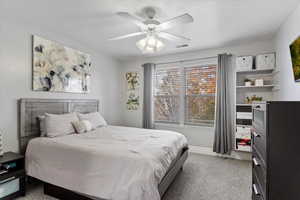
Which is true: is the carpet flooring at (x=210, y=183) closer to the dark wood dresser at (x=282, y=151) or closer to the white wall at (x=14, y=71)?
the white wall at (x=14, y=71)

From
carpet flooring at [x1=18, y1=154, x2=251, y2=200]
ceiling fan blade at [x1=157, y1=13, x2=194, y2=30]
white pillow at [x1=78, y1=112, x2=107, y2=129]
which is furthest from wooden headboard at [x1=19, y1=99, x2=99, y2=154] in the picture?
ceiling fan blade at [x1=157, y1=13, x2=194, y2=30]

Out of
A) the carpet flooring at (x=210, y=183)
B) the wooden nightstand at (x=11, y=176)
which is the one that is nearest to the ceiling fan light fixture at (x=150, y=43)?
the carpet flooring at (x=210, y=183)

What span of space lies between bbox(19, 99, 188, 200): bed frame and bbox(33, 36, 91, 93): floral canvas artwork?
27cm

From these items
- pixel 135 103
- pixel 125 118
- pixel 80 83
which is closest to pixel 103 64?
pixel 80 83

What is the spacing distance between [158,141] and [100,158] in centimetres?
90

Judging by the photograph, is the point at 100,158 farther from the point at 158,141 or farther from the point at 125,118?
the point at 125,118

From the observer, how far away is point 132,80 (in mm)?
4852

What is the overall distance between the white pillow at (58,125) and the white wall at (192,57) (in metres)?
2.18

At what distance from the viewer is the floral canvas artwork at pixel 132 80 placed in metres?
4.79

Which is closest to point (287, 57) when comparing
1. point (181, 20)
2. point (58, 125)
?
point (181, 20)

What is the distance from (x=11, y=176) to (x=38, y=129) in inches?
33.2

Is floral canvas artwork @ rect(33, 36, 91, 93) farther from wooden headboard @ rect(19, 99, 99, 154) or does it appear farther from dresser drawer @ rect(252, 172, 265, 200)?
dresser drawer @ rect(252, 172, 265, 200)

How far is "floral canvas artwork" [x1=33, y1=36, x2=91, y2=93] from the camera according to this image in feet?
9.11

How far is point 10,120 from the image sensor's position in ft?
7.95
